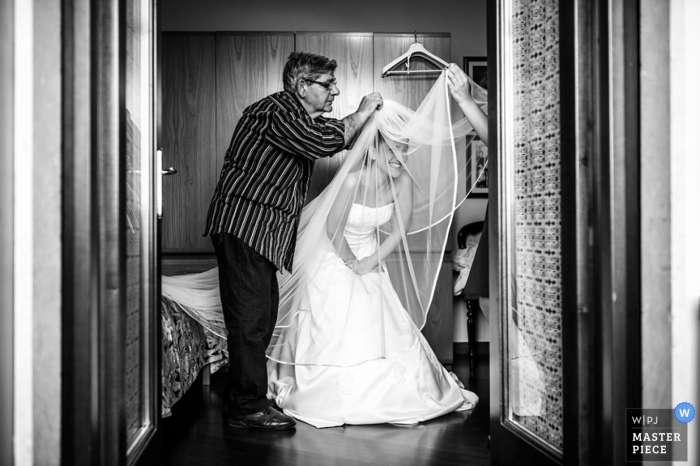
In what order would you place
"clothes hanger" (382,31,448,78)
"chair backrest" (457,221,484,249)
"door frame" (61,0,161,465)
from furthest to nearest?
1. "chair backrest" (457,221,484,249)
2. "clothes hanger" (382,31,448,78)
3. "door frame" (61,0,161,465)

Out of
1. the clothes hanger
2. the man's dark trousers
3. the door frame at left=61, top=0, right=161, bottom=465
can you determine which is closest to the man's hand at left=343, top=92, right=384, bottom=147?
the man's dark trousers

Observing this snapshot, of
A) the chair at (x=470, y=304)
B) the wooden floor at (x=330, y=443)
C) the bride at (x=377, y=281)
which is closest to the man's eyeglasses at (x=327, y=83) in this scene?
the bride at (x=377, y=281)

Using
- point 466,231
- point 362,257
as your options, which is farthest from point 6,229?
point 466,231

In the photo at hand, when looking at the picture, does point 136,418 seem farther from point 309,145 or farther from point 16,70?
point 309,145

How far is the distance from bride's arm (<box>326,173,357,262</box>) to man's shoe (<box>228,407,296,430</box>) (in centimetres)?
78

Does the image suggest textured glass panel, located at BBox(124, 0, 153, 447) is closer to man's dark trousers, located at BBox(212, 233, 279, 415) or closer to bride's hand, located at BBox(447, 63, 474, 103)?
man's dark trousers, located at BBox(212, 233, 279, 415)

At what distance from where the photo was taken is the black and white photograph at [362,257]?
137 centimetres

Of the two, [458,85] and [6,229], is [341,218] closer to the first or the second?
[458,85]

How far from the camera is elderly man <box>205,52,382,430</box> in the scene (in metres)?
2.64

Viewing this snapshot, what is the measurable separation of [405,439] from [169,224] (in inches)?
91.5

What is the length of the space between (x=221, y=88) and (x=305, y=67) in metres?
1.47

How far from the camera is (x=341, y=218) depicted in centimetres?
290

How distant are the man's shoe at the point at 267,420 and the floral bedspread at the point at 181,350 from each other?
0.34 meters

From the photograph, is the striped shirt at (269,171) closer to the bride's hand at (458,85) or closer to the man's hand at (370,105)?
the man's hand at (370,105)
